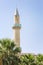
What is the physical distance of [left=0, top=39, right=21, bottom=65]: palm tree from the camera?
787 inches

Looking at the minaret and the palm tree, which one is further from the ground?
the minaret

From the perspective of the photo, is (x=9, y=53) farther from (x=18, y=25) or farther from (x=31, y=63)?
(x=18, y=25)

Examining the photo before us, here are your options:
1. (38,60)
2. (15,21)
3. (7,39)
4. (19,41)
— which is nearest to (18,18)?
(15,21)

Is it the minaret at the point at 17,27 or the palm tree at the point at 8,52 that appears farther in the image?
the minaret at the point at 17,27

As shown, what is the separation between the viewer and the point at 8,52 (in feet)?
68.0

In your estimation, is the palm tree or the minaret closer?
the palm tree

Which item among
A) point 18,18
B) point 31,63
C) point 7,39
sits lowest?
point 31,63

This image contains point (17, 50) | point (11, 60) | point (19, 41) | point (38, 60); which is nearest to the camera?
point (11, 60)

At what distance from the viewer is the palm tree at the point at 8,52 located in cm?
2000

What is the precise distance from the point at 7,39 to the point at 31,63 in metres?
3.88

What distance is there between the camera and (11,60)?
2012 centimetres

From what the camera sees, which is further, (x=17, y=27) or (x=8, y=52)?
(x=17, y=27)

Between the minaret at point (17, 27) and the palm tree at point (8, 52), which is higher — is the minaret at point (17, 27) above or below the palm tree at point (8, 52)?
above

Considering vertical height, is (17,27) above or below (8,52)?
above
